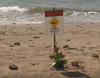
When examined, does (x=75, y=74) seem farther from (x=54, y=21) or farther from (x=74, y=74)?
(x=54, y=21)

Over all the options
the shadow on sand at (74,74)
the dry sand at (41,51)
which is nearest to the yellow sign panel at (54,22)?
the dry sand at (41,51)

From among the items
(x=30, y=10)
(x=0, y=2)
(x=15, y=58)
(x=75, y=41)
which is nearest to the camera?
(x=15, y=58)

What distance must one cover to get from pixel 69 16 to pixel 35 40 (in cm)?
699

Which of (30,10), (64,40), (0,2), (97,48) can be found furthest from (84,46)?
(0,2)

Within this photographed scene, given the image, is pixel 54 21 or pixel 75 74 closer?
pixel 75 74

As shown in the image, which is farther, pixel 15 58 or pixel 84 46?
pixel 84 46

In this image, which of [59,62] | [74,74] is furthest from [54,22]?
[74,74]

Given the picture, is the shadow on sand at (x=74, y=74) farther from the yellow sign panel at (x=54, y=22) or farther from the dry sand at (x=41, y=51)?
the yellow sign panel at (x=54, y=22)

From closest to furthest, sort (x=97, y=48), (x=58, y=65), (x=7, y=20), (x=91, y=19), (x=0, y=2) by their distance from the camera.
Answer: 1. (x=58, y=65)
2. (x=97, y=48)
3. (x=7, y=20)
4. (x=91, y=19)
5. (x=0, y=2)

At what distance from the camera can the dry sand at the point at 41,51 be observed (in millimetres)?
5777

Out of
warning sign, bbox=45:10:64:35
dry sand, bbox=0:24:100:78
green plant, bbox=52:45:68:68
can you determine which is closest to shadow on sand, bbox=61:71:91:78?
dry sand, bbox=0:24:100:78

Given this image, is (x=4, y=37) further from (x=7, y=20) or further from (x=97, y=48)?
(x=7, y=20)

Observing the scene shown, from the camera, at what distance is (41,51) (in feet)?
24.7

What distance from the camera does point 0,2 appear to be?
20.9 metres
